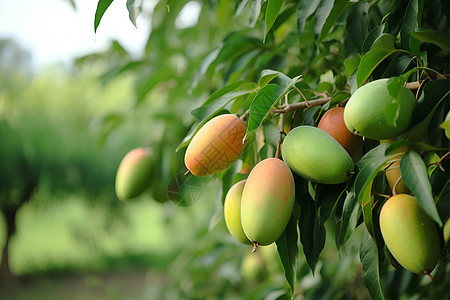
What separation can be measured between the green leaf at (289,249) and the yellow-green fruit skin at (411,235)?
0.29 feet

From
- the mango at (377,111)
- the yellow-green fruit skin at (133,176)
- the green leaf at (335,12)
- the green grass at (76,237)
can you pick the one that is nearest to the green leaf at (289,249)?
the mango at (377,111)

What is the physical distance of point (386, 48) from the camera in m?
0.42

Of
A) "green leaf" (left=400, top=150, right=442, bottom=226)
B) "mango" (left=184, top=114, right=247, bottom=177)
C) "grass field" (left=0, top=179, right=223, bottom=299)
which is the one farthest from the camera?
"grass field" (left=0, top=179, right=223, bottom=299)

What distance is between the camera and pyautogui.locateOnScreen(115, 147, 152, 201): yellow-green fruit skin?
0.80m

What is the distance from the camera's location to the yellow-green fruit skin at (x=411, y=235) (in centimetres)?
38

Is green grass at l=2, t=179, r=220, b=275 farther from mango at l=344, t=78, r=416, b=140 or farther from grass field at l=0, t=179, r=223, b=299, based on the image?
mango at l=344, t=78, r=416, b=140

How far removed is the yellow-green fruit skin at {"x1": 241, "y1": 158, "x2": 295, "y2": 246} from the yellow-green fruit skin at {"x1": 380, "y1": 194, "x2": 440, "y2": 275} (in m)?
0.09

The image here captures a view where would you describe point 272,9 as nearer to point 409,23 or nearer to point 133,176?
point 409,23

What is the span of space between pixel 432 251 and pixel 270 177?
147mm

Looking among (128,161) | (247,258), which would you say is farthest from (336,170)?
(247,258)

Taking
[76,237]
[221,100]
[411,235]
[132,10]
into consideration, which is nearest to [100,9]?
[132,10]

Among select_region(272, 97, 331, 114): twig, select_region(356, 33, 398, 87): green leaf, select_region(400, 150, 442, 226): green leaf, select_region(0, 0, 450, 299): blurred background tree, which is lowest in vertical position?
select_region(0, 0, 450, 299): blurred background tree

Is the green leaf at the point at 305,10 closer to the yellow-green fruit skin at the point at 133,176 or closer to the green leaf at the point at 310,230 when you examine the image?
the green leaf at the point at 310,230

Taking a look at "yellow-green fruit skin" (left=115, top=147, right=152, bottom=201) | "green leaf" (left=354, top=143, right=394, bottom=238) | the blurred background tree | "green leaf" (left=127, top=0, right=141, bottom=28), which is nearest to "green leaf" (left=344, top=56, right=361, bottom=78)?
the blurred background tree
